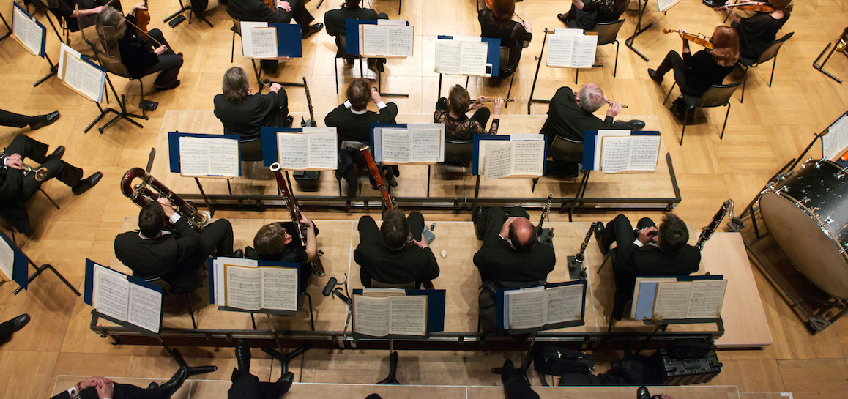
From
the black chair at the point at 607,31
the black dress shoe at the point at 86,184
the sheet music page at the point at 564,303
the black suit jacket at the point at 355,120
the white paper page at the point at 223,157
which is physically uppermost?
the black chair at the point at 607,31

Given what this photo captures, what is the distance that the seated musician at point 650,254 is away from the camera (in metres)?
4.14

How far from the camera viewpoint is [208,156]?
493 centimetres

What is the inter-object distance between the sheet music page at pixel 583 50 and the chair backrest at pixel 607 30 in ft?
3.19

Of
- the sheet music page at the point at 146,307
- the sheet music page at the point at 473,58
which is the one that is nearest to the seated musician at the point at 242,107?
the sheet music page at the point at 146,307

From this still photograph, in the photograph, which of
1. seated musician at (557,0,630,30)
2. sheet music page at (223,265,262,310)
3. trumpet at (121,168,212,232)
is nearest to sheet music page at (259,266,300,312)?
sheet music page at (223,265,262,310)

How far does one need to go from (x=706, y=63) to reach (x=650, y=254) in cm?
295

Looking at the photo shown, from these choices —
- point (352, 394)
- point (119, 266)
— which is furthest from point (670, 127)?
point (119, 266)

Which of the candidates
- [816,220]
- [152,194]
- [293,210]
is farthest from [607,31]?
[152,194]

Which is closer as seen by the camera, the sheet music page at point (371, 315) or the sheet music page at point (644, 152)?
the sheet music page at point (371, 315)

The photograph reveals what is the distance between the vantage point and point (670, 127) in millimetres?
6641

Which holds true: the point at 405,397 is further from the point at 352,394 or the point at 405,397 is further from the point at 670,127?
the point at 670,127

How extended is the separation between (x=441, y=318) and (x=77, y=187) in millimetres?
4493

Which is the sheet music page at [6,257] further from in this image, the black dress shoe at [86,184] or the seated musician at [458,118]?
the seated musician at [458,118]

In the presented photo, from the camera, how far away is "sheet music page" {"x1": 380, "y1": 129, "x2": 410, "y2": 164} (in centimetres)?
486
